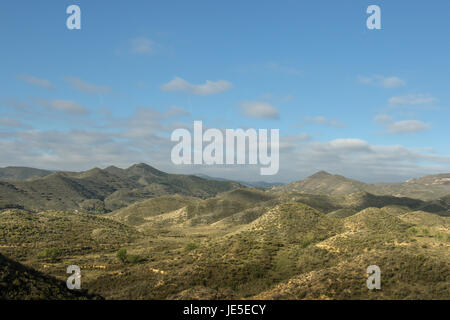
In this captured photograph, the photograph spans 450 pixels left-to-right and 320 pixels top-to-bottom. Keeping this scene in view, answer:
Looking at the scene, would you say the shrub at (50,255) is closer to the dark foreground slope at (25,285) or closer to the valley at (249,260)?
the valley at (249,260)

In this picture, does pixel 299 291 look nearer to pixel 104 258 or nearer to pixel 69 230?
pixel 104 258

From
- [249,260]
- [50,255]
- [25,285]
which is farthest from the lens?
[50,255]

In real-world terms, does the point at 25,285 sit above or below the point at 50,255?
above

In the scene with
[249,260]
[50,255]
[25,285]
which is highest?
[25,285]

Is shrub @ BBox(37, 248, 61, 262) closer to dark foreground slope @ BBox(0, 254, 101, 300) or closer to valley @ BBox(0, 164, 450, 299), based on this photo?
valley @ BBox(0, 164, 450, 299)

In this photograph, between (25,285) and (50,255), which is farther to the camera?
(50,255)

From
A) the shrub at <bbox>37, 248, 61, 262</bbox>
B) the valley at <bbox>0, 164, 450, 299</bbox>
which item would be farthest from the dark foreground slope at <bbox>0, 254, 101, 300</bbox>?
the shrub at <bbox>37, 248, 61, 262</bbox>

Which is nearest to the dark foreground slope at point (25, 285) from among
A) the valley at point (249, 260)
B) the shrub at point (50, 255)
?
the valley at point (249, 260)

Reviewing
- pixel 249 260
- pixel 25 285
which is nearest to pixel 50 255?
pixel 25 285

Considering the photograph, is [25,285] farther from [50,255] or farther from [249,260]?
[50,255]

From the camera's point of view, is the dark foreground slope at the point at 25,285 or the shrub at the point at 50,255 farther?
the shrub at the point at 50,255
